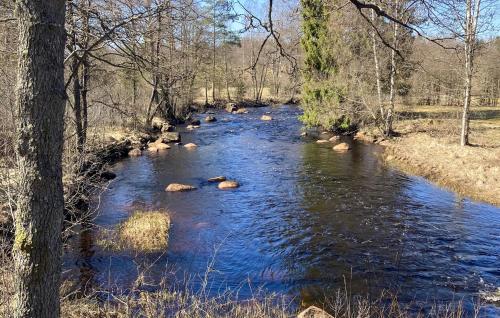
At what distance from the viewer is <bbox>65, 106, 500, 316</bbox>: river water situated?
8.53 m

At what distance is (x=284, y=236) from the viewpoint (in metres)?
10.9

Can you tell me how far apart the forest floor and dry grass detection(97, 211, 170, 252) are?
966cm

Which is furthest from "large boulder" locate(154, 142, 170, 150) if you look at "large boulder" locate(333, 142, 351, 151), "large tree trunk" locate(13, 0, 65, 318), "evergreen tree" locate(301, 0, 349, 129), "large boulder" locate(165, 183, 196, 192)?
"large tree trunk" locate(13, 0, 65, 318)

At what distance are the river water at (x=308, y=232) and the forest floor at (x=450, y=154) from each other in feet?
2.63

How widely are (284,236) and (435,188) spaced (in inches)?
272

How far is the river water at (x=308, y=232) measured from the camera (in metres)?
8.53

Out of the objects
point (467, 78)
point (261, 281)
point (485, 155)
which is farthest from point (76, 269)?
point (467, 78)

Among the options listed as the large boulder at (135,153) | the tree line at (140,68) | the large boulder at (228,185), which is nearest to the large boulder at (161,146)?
the large boulder at (135,153)

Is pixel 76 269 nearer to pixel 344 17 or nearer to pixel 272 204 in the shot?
pixel 272 204

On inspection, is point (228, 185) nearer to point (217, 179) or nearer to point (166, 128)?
point (217, 179)

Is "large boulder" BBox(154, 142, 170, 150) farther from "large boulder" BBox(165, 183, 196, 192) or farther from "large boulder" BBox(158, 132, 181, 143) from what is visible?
"large boulder" BBox(165, 183, 196, 192)

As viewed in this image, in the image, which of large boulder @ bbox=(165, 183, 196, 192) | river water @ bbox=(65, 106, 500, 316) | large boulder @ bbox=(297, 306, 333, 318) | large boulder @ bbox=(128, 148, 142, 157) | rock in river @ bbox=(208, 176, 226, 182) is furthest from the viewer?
large boulder @ bbox=(128, 148, 142, 157)

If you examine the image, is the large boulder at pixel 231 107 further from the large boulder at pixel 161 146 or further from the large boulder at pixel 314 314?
the large boulder at pixel 314 314

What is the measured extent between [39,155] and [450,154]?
711 inches
